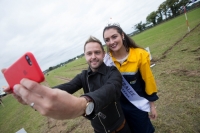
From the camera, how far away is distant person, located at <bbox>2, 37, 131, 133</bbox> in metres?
0.78

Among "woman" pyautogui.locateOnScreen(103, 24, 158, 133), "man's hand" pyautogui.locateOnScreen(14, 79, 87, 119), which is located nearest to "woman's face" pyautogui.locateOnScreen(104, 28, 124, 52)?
"woman" pyautogui.locateOnScreen(103, 24, 158, 133)

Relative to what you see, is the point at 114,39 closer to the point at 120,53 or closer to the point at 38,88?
the point at 120,53

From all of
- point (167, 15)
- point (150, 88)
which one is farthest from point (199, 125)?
point (167, 15)

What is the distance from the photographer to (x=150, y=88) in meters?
2.14

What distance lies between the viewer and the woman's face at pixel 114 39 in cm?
225

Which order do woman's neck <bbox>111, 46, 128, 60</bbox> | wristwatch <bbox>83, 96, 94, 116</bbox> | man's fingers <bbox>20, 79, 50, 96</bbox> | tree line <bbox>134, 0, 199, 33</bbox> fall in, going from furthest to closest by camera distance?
tree line <bbox>134, 0, 199, 33</bbox>
woman's neck <bbox>111, 46, 128, 60</bbox>
wristwatch <bbox>83, 96, 94, 116</bbox>
man's fingers <bbox>20, 79, 50, 96</bbox>

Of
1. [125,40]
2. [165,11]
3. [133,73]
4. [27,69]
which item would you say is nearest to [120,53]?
[125,40]

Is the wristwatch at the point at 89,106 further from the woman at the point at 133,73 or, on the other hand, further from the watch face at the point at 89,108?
the woman at the point at 133,73

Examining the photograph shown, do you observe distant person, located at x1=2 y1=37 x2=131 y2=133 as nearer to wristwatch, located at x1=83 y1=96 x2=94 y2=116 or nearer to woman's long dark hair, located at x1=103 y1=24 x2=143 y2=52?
wristwatch, located at x1=83 y1=96 x2=94 y2=116

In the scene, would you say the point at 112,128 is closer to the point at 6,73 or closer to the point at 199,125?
the point at 6,73

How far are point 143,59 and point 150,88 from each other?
0.51m

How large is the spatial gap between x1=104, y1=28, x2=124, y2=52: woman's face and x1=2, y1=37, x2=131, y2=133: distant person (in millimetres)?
354

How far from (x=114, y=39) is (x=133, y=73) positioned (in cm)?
68

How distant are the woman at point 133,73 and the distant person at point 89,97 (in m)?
0.38
